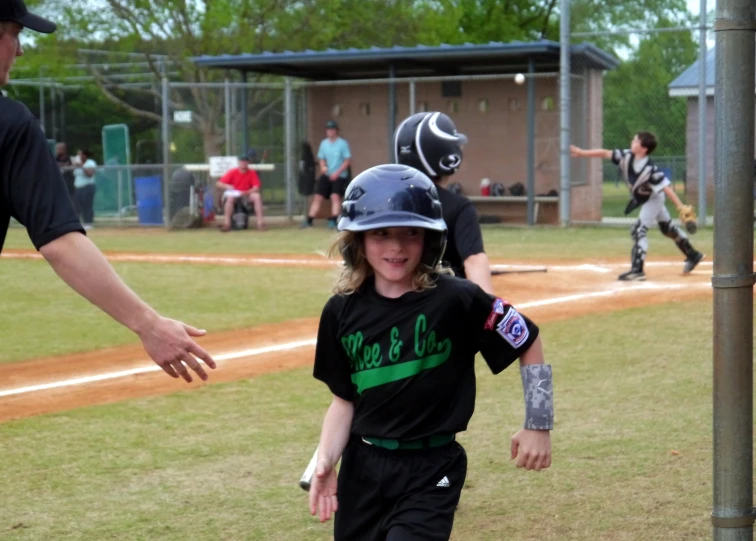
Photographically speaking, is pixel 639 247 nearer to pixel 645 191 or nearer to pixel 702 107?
pixel 645 191

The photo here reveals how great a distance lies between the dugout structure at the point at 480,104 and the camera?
874 inches

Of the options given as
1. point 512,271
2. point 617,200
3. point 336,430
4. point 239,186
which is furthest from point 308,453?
point 617,200

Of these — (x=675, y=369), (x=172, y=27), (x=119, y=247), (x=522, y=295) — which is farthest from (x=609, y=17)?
(x=675, y=369)

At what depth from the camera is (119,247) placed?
18.9 metres

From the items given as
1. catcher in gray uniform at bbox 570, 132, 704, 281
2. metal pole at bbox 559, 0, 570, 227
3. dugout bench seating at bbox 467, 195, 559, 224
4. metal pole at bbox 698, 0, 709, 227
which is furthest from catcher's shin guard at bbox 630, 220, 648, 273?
dugout bench seating at bbox 467, 195, 559, 224

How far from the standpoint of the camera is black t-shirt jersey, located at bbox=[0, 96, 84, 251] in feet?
9.85

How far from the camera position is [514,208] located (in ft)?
76.9

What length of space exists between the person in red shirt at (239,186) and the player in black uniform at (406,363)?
1894 cm

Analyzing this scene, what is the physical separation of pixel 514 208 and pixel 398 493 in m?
20.4

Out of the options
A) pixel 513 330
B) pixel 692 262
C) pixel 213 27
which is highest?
pixel 213 27

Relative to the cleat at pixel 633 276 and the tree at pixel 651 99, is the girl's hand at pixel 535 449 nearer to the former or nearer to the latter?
the cleat at pixel 633 276

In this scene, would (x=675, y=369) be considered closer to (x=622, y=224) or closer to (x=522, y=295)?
(x=522, y=295)

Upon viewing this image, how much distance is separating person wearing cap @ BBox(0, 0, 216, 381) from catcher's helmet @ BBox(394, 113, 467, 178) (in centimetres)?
222

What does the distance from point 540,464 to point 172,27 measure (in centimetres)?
2835
